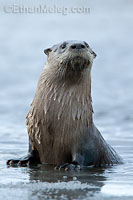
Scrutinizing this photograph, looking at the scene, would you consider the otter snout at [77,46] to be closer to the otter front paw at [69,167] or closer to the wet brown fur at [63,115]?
the wet brown fur at [63,115]

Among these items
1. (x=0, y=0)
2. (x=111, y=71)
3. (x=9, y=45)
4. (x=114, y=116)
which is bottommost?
(x=114, y=116)

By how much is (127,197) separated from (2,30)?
1550cm

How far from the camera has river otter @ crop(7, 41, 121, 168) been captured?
287 inches

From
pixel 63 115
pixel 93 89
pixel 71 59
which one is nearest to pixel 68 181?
pixel 63 115

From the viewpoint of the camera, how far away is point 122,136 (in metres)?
10.4

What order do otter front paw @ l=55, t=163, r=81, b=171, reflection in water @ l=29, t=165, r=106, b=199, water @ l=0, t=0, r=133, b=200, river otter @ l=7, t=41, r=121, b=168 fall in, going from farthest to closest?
river otter @ l=7, t=41, r=121, b=168 → otter front paw @ l=55, t=163, r=81, b=171 → water @ l=0, t=0, r=133, b=200 → reflection in water @ l=29, t=165, r=106, b=199

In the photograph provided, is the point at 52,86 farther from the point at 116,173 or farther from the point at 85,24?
the point at 85,24

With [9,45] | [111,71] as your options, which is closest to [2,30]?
[9,45]

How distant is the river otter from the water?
23 centimetres

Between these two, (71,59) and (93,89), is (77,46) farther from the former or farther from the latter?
(93,89)

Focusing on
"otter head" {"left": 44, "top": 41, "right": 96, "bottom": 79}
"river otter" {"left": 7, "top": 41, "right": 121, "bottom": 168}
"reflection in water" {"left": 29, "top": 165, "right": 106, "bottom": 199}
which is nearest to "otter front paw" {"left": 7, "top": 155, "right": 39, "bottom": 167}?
"river otter" {"left": 7, "top": 41, "right": 121, "bottom": 168}

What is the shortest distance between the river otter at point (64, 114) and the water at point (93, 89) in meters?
0.23

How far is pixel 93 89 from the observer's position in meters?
15.2

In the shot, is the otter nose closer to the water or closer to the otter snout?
the otter snout
